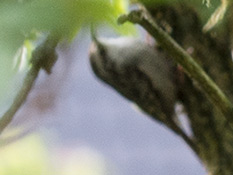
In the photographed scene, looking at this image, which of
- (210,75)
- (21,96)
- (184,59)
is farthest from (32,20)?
(210,75)

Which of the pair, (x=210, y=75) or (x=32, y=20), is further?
(x=210, y=75)

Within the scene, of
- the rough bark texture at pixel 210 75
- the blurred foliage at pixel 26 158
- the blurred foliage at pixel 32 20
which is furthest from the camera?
the rough bark texture at pixel 210 75

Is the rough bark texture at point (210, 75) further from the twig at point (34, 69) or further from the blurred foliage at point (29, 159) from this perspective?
the twig at point (34, 69)

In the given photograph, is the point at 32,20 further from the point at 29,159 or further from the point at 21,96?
the point at 29,159

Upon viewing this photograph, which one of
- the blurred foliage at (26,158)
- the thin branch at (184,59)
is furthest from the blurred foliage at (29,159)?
the thin branch at (184,59)

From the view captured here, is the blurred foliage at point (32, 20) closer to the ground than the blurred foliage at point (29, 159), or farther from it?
farther from it

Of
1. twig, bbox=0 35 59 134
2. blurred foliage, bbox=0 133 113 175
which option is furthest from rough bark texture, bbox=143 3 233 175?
twig, bbox=0 35 59 134

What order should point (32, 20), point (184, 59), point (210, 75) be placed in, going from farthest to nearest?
point (210, 75) < point (184, 59) < point (32, 20)
